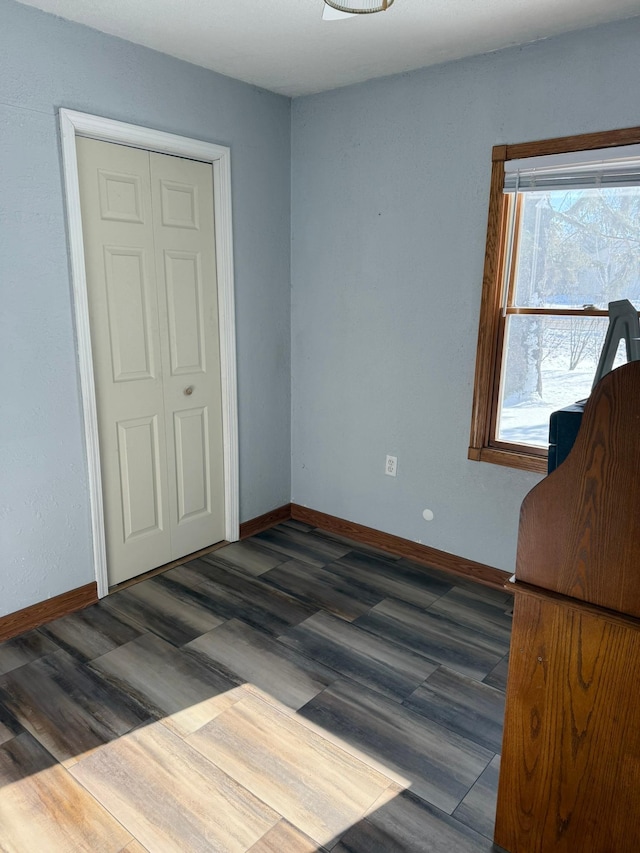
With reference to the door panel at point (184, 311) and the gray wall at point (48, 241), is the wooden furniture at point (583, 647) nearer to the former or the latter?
the gray wall at point (48, 241)

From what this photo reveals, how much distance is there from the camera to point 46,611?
265 cm

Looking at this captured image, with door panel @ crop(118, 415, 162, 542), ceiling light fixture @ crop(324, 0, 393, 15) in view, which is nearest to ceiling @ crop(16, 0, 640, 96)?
ceiling light fixture @ crop(324, 0, 393, 15)

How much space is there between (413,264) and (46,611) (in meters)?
2.41

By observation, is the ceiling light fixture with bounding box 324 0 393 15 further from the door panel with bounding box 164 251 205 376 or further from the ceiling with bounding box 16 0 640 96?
the door panel with bounding box 164 251 205 376

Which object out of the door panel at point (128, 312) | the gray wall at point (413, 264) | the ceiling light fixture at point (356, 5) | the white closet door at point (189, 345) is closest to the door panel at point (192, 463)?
the white closet door at point (189, 345)

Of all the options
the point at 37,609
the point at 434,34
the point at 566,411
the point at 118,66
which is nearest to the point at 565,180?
the point at 434,34

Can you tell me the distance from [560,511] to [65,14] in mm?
2562

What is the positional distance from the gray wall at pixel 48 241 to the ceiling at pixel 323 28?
12cm

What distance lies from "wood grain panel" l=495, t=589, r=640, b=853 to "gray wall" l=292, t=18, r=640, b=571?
150 centimetres

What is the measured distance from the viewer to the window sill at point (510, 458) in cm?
277

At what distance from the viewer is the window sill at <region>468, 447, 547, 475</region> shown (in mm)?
2771

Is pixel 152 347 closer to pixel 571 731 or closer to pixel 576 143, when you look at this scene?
pixel 576 143

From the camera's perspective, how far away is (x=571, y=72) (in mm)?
2459

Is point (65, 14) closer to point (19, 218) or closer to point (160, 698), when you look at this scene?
point (19, 218)
